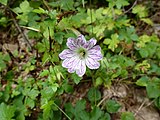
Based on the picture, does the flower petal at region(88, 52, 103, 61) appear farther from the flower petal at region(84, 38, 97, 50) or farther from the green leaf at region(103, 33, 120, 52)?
the green leaf at region(103, 33, 120, 52)

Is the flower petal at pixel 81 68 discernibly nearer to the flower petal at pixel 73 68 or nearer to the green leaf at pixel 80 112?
the flower petal at pixel 73 68

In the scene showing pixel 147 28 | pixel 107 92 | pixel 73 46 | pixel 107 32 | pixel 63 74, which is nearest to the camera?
pixel 73 46

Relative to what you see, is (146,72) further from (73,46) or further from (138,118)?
(73,46)

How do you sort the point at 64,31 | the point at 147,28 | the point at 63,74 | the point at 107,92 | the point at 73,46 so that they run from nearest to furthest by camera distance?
the point at 73,46 < the point at 63,74 < the point at 64,31 < the point at 107,92 < the point at 147,28

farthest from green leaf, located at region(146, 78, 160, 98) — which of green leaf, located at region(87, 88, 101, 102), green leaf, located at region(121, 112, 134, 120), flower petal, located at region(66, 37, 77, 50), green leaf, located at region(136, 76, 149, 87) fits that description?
flower petal, located at region(66, 37, 77, 50)

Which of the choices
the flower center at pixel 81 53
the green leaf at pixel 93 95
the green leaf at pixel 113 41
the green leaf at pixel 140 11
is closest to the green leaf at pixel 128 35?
the green leaf at pixel 113 41

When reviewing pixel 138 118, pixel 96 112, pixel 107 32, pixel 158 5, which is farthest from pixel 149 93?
pixel 158 5
